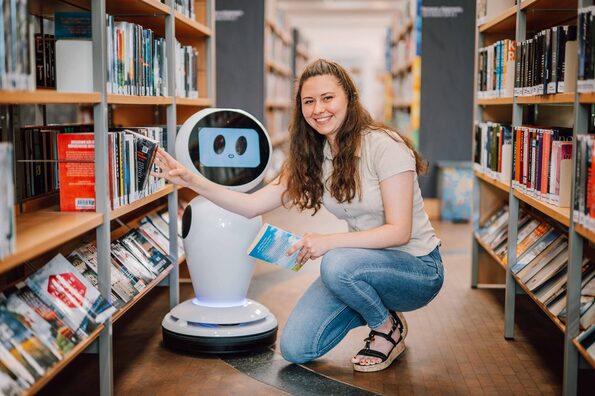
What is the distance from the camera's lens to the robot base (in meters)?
3.06

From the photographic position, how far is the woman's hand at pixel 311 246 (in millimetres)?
2713

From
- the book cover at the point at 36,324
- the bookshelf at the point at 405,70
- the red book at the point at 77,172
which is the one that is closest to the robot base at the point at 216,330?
the red book at the point at 77,172

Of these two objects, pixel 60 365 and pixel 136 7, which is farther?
pixel 136 7

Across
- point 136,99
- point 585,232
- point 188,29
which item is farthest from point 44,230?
point 188,29

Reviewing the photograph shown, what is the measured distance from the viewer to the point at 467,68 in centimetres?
682

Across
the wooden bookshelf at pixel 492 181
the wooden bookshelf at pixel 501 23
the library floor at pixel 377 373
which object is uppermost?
the wooden bookshelf at pixel 501 23

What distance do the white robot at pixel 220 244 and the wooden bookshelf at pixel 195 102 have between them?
1.56ft

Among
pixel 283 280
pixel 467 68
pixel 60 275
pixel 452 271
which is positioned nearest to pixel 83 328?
pixel 60 275

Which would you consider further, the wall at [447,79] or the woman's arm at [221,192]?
the wall at [447,79]

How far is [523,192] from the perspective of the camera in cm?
317

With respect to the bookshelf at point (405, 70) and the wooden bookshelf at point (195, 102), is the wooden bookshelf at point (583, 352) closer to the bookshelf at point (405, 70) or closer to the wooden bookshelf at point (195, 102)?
the wooden bookshelf at point (195, 102)

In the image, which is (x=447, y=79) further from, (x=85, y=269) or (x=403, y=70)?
(x=85, y=269)

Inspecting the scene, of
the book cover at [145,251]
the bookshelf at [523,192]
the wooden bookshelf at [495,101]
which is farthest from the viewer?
the wooden bookshelf at [495,101]

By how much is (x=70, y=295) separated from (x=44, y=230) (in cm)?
27
